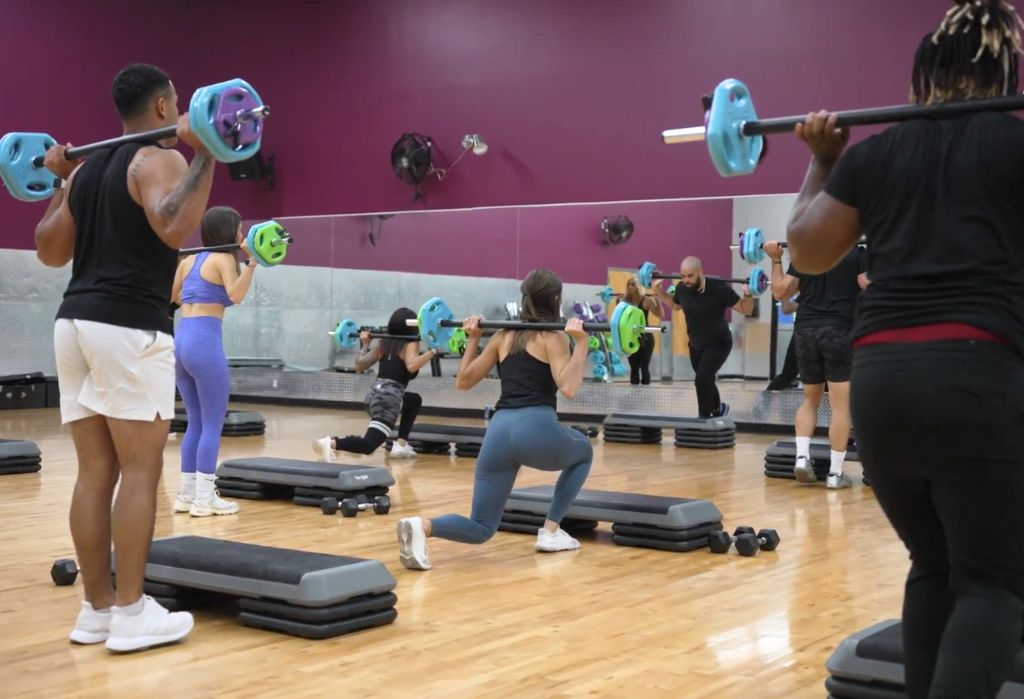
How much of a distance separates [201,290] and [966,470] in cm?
360

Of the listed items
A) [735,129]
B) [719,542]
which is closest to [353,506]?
[719,542]

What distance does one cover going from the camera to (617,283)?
9250 mm

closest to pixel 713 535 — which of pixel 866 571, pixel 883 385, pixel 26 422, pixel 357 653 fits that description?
pixel 866 571

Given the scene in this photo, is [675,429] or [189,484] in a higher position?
[189,484]

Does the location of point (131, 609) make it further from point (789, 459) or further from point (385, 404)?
point (789, 459)

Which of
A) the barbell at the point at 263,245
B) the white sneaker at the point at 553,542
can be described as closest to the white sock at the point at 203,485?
the barbell at the point at 263,245

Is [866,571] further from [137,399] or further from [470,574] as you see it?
[137,399]

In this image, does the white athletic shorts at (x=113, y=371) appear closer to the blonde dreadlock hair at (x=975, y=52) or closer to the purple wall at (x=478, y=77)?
the blonde dreadlock hair at (x=975, y=52)

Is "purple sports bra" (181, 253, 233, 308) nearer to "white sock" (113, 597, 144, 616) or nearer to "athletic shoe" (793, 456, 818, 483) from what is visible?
"white sock" (113, 597, 144, 616)

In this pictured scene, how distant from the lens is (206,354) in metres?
4.48

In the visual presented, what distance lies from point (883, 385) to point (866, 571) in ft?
7.58

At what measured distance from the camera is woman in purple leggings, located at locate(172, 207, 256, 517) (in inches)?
177

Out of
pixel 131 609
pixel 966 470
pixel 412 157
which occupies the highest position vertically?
A: pixel 412 157

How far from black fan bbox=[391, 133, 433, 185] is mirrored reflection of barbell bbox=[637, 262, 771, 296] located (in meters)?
2.23
